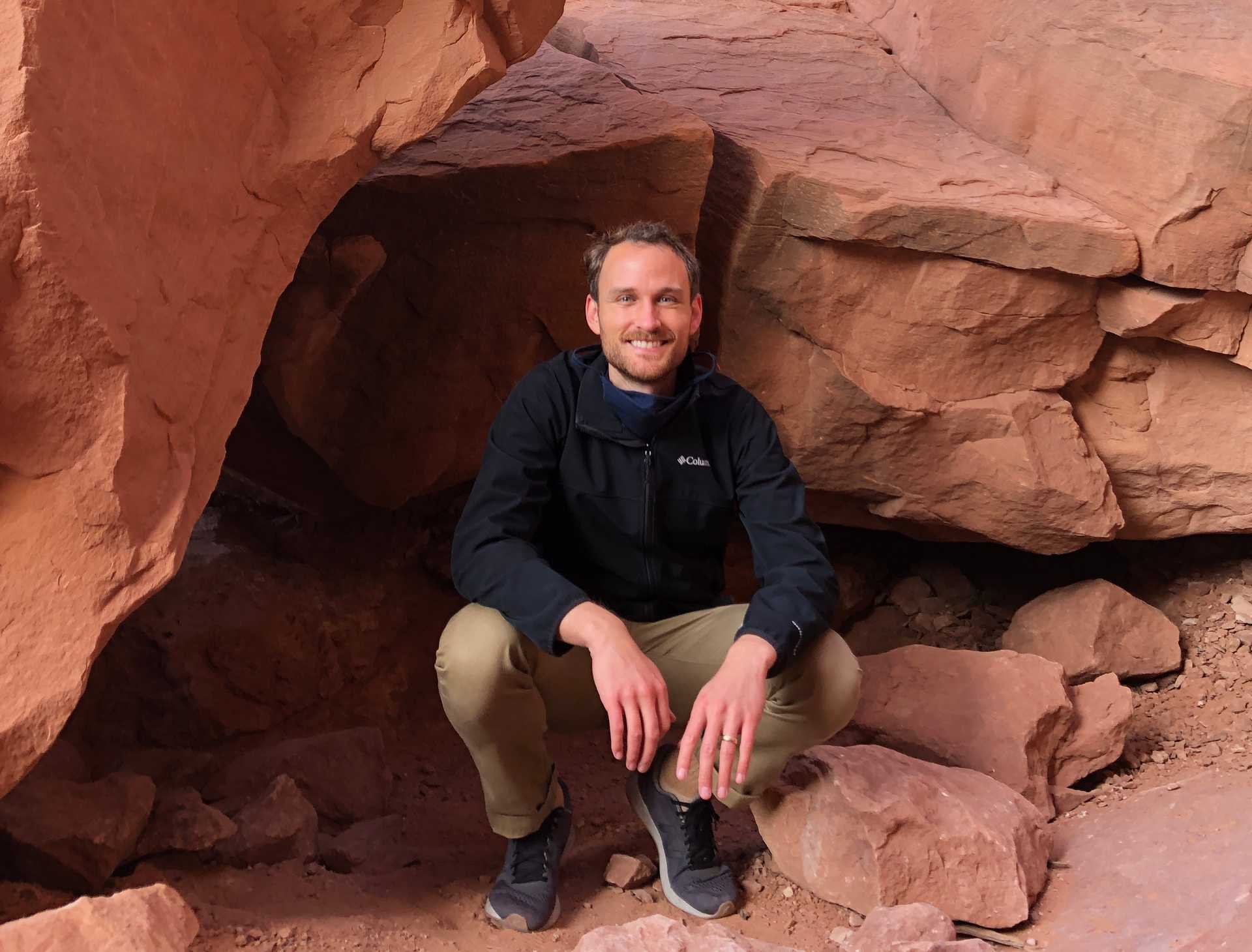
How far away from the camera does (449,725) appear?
12.0 feet

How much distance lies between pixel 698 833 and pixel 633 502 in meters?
0.72

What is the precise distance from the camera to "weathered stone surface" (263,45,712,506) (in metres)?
3.06

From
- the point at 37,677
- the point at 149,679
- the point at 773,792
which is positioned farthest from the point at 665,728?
the point at 149,679

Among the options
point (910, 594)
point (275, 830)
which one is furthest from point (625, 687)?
point (910, 594)

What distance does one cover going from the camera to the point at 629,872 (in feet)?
8.13

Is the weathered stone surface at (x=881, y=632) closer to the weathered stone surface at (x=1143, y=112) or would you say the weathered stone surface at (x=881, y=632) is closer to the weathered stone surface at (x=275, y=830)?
the weathered stone surface at (x=1143, y=112)

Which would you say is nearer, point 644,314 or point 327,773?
point 644,314

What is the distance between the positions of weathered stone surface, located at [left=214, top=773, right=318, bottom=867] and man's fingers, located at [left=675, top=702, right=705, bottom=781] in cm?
100

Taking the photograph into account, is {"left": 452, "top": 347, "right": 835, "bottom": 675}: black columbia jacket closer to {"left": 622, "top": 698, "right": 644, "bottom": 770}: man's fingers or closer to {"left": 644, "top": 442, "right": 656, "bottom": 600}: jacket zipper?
{"left": 644, "top": 442, "right": 656, "bottom": 600}: jacket zipper

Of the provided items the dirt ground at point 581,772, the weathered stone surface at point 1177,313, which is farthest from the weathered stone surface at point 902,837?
the weathered stone surface at point 1177,313

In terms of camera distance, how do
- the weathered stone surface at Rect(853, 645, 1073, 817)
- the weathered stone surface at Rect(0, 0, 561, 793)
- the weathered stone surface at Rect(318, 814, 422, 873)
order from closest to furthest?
the weathered stone surface at Rect(0, 0, 561, 793)
the weathered stone surface at Rect(318, 814, 422, 873)
the weathered stone surface at Rect(853, 645, 1073, 817)

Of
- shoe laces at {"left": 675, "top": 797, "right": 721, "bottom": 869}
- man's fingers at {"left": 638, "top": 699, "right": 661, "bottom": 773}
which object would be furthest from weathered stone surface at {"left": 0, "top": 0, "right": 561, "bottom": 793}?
shoe laces at {"left": 675, "top": 797, "right": 721, "bottom": 869}

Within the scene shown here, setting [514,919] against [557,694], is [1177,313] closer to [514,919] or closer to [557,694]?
[557,694]

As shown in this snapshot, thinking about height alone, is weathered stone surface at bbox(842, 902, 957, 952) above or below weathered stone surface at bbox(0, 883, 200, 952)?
below
